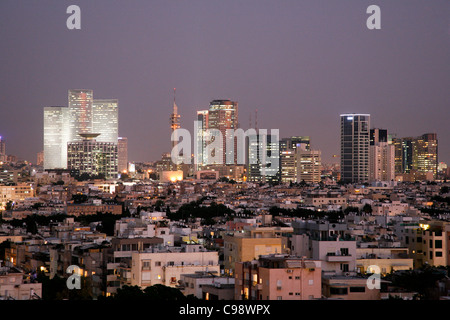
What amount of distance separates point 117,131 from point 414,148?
3621 cm

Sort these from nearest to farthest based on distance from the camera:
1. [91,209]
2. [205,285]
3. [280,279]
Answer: [280,279] → [205,285] → [91,209]

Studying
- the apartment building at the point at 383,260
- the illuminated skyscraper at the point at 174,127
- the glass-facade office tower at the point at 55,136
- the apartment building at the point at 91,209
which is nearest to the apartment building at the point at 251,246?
the apartment building at the point at 383,260

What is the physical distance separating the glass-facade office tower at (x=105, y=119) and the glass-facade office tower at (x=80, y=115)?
124 centimetres

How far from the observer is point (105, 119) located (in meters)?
113

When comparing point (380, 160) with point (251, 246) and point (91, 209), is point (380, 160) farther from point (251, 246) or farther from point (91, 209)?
point (251, 246)

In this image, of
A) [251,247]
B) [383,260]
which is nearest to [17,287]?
[251,247]

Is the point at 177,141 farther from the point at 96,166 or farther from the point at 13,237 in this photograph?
the point at 13,237

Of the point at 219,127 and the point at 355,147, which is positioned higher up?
the point at 219,127

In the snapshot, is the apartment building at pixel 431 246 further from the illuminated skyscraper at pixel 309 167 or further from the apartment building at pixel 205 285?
the illuminated skyscraper at pixel 309 167

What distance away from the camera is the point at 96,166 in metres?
103

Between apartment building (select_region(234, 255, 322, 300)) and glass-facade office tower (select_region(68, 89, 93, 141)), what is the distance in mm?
98914

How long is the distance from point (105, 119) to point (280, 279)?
102667 millimetres

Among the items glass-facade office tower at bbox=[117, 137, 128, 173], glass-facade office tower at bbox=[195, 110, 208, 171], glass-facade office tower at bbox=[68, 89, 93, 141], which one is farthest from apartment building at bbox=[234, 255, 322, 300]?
glass-facade office tower at bbox=[195, 110, 208, 171]
